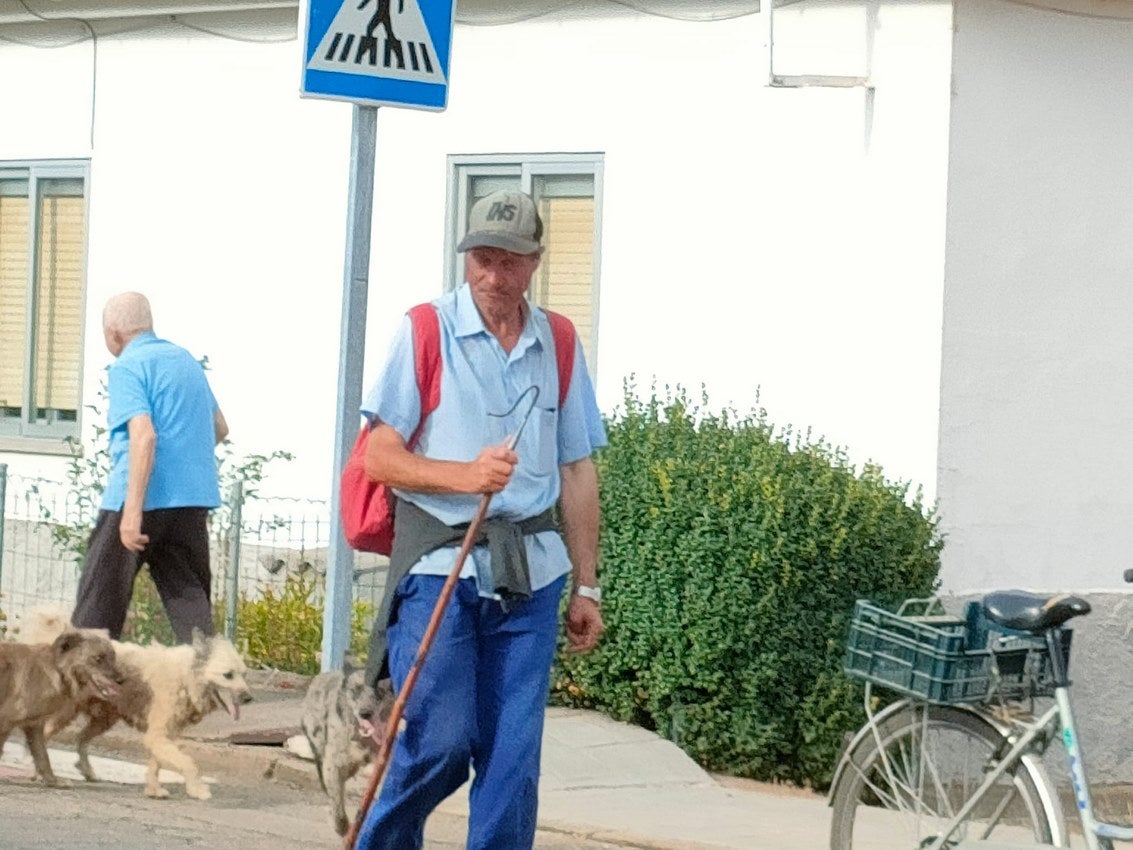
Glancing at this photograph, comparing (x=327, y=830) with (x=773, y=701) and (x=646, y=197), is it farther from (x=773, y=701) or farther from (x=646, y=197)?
(x=646, y=197)

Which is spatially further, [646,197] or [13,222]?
[13,222]

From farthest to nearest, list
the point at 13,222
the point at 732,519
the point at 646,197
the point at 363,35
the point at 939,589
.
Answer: the point at 13,222 → the point at 646,197 → the point at 939,589 → the point at 732,519 → the point at 363,35

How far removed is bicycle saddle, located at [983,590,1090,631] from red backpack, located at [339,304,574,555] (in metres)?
1.29

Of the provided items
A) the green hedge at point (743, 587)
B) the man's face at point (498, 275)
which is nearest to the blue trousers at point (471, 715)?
the man's face at point (498, 275)

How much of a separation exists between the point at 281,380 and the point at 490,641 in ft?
24.7

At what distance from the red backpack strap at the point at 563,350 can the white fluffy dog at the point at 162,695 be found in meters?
3.26

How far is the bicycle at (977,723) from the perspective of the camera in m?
6.04

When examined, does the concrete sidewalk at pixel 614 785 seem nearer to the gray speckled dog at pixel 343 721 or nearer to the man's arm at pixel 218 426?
the man's arm at pixel 218 426

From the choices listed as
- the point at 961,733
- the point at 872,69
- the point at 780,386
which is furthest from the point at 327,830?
the point at 872,69

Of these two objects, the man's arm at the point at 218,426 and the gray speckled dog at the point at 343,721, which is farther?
the man's arm at the point at 218,426

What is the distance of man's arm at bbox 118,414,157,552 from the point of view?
373 inches

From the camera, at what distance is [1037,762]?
6.11 m

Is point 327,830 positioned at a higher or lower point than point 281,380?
lower

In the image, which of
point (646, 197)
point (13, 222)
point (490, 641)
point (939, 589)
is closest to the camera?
point (490, 641)
